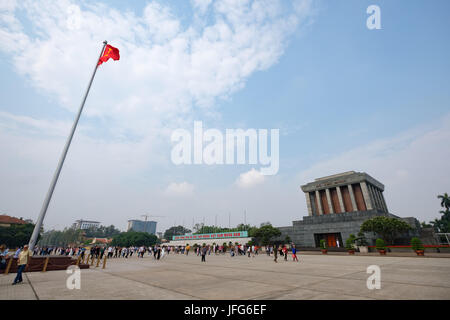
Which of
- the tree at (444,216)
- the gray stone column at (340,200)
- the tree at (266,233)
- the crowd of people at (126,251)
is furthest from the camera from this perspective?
the tree at (444,216)

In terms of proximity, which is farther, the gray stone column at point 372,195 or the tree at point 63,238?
the tree at point 63,238

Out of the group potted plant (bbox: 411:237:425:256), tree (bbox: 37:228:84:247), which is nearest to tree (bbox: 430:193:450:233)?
potted plant (bbox: 411:237:425:256)

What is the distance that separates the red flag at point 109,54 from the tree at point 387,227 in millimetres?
41174

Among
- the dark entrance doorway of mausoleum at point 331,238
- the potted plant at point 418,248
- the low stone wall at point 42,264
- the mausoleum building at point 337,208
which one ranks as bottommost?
the low stone wall at point 42,264

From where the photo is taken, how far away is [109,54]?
1523 centimetres

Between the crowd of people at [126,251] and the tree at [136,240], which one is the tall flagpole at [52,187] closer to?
the crowd of people at [126,251]

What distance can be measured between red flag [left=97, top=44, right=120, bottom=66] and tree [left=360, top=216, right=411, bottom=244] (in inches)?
1621

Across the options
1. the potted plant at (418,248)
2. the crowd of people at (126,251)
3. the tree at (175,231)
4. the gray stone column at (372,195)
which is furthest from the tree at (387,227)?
the tree at (175,231)

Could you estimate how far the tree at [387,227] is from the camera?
106 feet

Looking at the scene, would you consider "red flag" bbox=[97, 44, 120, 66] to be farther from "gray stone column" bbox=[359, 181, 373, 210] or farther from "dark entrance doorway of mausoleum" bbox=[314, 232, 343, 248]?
"gray stone column" bbox=[359, 181, 373, 210]
